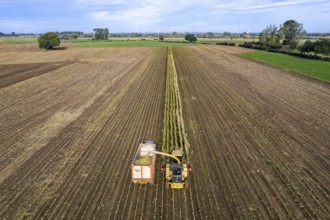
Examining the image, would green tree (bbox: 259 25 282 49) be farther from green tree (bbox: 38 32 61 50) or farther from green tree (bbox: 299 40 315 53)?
green tree (bbox: 38 32 61 50)

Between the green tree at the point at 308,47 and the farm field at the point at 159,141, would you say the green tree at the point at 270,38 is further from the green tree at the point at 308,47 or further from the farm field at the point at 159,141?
the farm field at the point at 159,141

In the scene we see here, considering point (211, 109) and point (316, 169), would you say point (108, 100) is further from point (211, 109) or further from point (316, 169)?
point (316, 169)

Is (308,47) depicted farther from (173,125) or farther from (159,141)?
(159,141)

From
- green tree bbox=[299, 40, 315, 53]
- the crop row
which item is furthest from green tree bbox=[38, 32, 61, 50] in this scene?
green tree bbox=[299, 40, 315, 53]

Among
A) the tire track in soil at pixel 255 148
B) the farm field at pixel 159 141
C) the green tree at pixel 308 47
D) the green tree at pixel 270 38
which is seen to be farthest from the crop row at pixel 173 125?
the green tree at pixel 270 38

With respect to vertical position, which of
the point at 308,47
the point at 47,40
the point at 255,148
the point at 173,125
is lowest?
the point at 255,148

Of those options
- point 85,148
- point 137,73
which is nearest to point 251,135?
point 85,148

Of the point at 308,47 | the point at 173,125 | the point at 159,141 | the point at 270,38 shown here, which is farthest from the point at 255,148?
the point at 270,38
